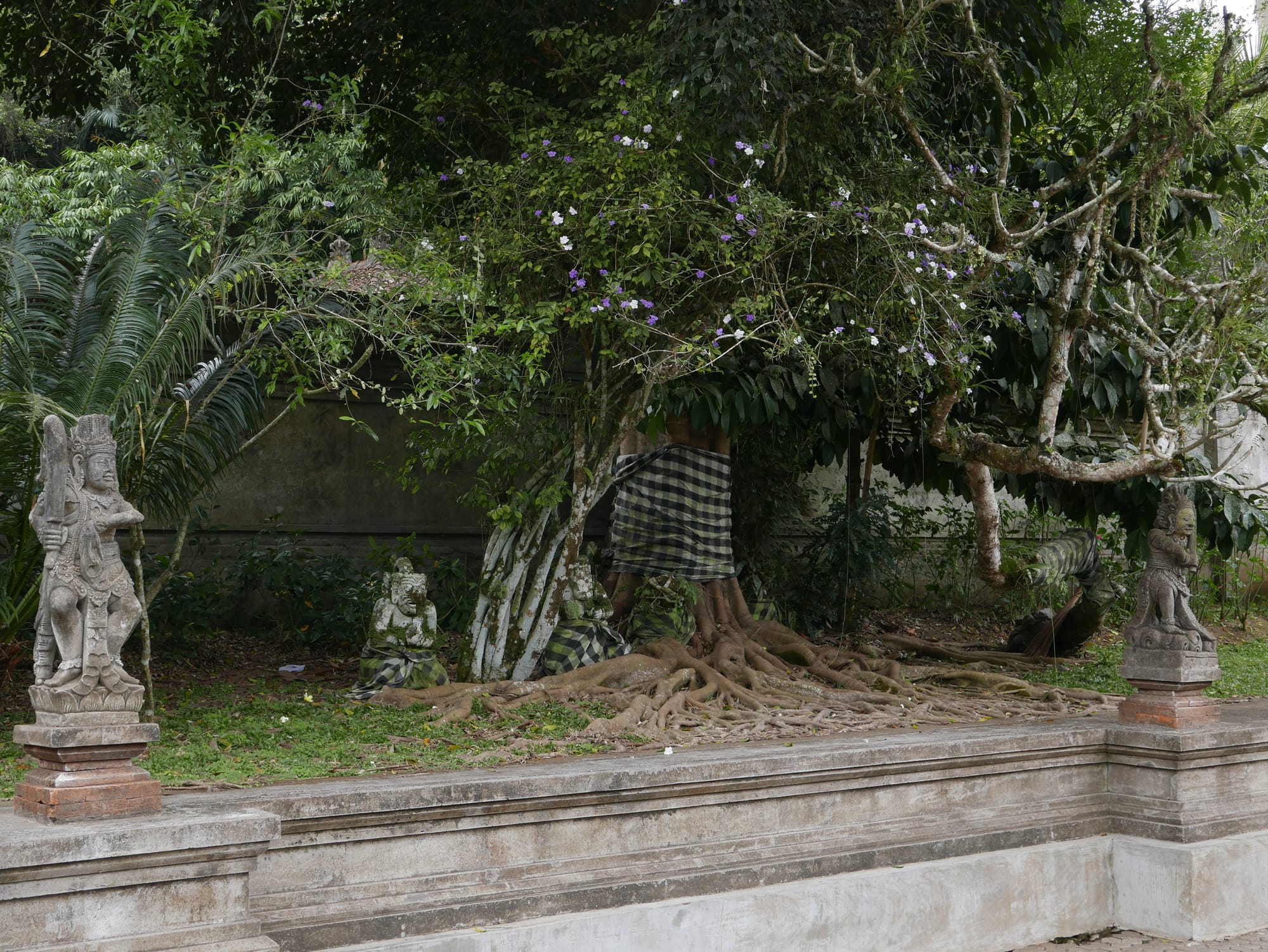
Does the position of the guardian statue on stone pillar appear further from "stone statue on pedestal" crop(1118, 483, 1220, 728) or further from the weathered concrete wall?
"stone statue on pedestal" crop(1118, 483, 1220, 728)

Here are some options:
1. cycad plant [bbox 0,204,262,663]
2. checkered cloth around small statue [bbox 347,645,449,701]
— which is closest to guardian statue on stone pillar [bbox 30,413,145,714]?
cycad plant [bbox 0,204,262,663]

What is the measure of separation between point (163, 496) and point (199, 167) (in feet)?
6.90

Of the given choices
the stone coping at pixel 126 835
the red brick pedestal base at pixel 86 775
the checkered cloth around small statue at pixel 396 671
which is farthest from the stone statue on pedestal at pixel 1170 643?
the red brick pedestal base at pixel 86 775

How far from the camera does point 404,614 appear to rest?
7195 millimetres

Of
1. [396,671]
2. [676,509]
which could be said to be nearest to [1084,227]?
[676,509]

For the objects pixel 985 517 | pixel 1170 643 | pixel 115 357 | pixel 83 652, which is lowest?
pixel 1170 643

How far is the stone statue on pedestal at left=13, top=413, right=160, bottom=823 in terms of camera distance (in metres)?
3.75

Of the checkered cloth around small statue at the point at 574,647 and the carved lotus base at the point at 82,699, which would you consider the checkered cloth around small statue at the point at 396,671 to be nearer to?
the checkered cloth around small statue at the point at 574,647

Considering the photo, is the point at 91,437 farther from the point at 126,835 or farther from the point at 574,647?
the point at 574,647

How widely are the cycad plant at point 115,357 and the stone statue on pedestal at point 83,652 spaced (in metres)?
1.94

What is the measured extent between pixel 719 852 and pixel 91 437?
9.58 feet

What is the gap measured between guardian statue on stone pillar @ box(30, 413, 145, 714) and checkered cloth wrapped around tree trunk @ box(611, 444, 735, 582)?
4732mm

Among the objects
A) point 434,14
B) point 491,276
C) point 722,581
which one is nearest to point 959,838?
point 722,581

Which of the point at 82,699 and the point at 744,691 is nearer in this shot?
the point at 82,699
